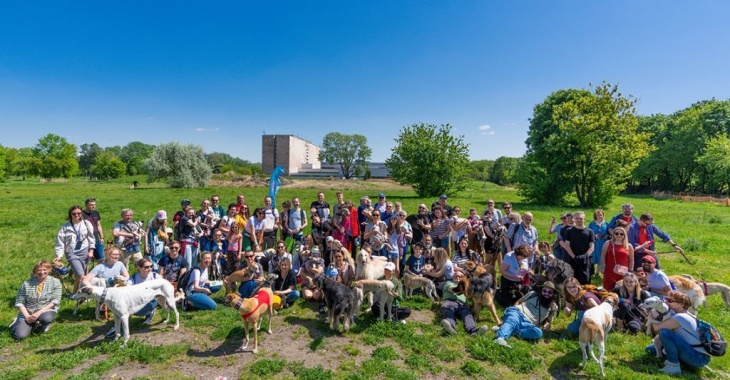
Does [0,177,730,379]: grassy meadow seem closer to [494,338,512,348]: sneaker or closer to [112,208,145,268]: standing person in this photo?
[494,338,512,348]: sneaker

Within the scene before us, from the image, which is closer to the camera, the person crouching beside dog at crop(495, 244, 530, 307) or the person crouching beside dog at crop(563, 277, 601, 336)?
the person crouching beside dog at crop(563, 277, 601, 336)

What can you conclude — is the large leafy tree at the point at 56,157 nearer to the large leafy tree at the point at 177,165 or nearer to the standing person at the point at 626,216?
the large leafy tree at the point at 177,165

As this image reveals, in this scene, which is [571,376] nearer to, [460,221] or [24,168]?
[460,221]

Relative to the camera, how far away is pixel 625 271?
22.6ft

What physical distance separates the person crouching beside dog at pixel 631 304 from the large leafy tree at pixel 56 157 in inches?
3700

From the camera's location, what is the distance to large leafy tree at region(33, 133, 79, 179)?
68875mm

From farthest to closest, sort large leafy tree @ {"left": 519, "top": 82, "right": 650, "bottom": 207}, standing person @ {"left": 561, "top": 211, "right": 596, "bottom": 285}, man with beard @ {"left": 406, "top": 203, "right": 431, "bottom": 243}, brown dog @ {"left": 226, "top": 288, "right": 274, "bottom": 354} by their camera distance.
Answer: large leafy tree @ {"left": 519, "top": 82, "right": 650, "bottom": 207}
man with beard @ {"left": 406, "top": 203, "right": 431, "bottom": 243}
standing person @ {"left": 561, "top": 211, "right": 596, "bottom": 285}
brown dog @ {"left": 226, "top": 288, "right": 274, "bottom": 354}

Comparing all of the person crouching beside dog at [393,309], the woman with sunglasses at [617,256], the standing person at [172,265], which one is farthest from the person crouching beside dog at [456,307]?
the standing person at [172,265]

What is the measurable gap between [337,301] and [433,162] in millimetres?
28518

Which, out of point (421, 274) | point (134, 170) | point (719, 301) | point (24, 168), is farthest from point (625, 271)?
point (134, 170)

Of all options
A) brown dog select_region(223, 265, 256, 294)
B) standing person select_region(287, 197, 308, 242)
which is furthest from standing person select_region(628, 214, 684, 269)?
brown dog select_region(223, 265, 256, 294)

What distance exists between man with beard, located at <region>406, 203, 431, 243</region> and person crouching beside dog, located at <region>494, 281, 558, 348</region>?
3.38m

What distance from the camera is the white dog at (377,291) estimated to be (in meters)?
6.33

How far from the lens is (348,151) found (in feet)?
341
